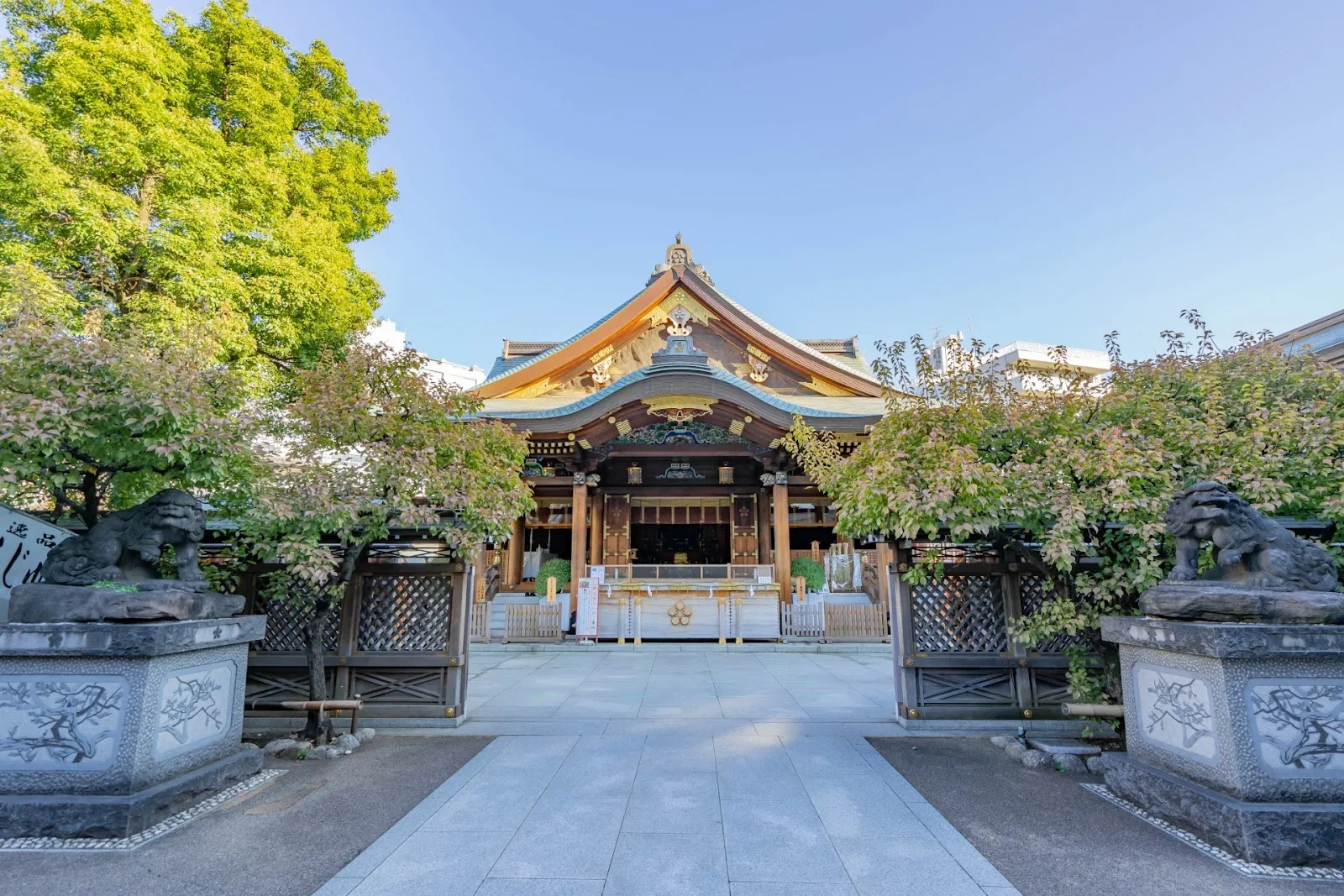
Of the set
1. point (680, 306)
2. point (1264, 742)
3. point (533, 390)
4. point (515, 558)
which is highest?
point (680, 306)

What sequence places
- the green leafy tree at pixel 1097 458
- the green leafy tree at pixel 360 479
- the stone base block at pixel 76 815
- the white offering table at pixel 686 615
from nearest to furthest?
the stone base block at pixel 76 815
the green leafy tree at pixel 1097 458
the green leafy tree at pixel 360 479
the white offering table at pixel 686 615

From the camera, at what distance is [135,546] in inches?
166

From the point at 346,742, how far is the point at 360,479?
7.87ft

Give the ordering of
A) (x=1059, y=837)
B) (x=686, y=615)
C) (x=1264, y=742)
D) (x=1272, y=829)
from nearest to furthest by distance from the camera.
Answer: (x=1272, y=829), (x=1264, y=742), (x=1059, y=837), (x=686, y=615)

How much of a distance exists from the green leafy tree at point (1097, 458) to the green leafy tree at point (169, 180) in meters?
8.30

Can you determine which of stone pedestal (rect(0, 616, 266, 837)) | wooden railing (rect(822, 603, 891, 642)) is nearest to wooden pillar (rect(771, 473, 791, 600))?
wooden railing (rect(822, 603, 891, 642))

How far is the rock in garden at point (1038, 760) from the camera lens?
187 inches

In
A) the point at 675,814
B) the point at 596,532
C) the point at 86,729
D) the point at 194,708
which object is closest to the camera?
the point at 86,729

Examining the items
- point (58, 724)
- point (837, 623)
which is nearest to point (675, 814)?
point (58, 724)

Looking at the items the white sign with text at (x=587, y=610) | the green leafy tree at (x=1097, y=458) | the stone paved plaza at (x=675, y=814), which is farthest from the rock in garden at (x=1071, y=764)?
the white sign with text at (x=587, y=610)

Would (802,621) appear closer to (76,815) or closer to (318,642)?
(318,642)

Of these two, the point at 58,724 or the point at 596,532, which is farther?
the point at 596,532

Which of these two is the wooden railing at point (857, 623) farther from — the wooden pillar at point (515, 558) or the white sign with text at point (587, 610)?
the wooden pillar at point (515, 558)

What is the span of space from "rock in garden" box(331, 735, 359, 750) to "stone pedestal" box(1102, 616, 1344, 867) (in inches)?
250
